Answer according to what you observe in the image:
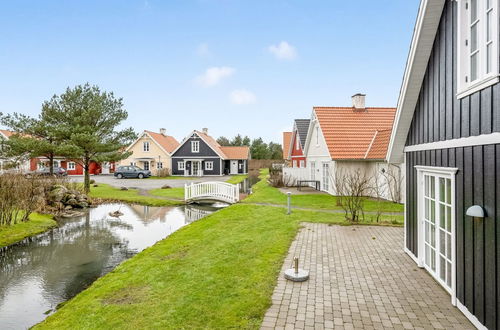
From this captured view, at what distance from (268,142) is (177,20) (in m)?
54.0

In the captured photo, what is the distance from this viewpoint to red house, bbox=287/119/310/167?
2467 cm

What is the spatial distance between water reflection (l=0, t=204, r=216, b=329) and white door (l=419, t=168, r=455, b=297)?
7.06 m

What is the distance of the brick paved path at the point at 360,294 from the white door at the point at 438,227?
26cm

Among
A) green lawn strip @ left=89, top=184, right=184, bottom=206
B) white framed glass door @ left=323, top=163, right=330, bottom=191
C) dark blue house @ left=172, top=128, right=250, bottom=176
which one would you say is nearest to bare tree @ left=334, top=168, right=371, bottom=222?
white framed glass door @ left=323, top=163, right=330, bottom=191

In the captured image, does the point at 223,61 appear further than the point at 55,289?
Yes

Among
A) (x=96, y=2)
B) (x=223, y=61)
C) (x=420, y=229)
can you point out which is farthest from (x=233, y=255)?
(x=223, y=61)

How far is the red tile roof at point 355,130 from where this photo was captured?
1700 centimetres

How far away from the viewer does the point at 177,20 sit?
20.6m

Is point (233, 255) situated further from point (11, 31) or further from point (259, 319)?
point (11, 31)

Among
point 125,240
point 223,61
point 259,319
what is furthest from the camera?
point 223,61

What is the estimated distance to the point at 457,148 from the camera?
4543 millimetres

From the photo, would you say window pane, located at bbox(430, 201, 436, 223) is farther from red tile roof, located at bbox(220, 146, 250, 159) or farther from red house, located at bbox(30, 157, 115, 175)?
red house, located at bbox(30, 157, 115, 175)

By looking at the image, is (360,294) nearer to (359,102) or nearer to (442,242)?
(442,242)

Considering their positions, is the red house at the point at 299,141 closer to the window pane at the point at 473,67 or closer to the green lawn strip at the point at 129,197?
the green lawn strip at the point at 129,197
